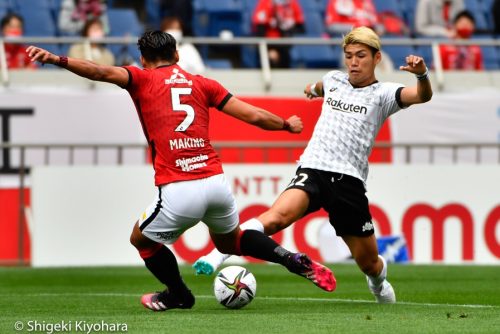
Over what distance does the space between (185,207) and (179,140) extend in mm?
464

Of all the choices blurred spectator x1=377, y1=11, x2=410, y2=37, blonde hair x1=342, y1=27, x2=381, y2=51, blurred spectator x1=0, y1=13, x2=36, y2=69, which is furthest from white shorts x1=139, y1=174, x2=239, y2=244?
blurred spectator x1=377, y1=11, x2=410, y2=37

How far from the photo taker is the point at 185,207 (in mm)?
9094

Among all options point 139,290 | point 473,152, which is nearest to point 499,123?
point 473,152

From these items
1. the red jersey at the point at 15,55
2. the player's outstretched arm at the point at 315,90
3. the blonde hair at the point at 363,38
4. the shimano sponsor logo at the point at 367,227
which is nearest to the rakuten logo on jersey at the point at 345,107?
the player's outstretched arm at the point at 315,90

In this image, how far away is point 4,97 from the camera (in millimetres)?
18188

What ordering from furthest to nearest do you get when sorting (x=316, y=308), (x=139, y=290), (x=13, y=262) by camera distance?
(x=13, y=262) < (x=139, y=290) < (x=316, y=308)

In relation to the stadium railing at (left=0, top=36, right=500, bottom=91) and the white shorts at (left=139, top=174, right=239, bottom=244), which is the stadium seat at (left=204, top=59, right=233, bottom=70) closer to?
the stadium railing at (left=0, top=36, right=500, bottom=91)

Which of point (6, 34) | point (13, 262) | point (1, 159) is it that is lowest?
point (13, 262)

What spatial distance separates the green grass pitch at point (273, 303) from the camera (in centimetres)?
819

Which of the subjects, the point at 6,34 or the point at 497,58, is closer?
the point at 6,34

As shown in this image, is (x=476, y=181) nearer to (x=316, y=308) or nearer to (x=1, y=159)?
(x=1, y=159)

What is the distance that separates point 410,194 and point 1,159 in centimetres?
539

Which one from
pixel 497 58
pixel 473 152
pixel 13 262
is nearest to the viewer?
pixel 13 262

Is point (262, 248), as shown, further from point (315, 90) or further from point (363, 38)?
point (363, 38)
